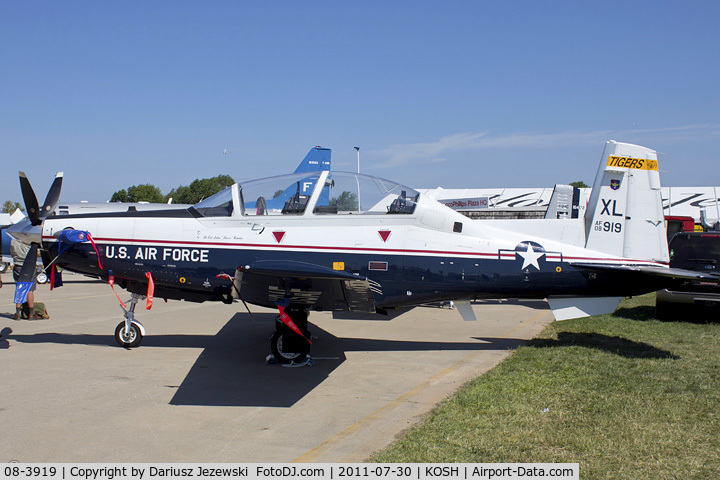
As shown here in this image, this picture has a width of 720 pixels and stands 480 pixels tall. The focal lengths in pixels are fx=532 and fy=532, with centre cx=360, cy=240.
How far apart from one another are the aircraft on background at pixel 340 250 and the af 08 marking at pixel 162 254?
0.01 metres

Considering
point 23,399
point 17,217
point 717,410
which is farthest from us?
point 17,217

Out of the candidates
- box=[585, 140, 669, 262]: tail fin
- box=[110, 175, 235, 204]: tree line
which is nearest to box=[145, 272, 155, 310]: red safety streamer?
box=[585, 140, 669, 262]: tail fin

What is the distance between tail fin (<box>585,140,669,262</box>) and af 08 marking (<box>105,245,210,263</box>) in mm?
5687

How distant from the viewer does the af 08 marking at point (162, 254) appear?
740cm

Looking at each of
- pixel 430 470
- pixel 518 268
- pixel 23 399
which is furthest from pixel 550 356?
pixel 23 399

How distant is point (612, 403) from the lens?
5.54 m

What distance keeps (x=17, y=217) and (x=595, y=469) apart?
68.4 ft

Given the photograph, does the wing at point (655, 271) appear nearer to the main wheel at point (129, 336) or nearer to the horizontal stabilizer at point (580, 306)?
the horizontal stabilizer at point (580, 306)

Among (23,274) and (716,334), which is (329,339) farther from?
(716,334)

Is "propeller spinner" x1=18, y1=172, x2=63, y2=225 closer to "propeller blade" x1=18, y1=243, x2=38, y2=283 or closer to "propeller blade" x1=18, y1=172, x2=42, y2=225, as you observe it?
"propeller blade" x1=18, y1=172, x2=42, y2=225

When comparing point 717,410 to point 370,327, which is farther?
point 370,327

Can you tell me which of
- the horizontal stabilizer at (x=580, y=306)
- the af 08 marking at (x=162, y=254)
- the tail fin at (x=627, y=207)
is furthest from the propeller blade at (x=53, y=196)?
Answer: the tail fin at (x=627, y=207)

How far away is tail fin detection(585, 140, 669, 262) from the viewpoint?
8031mm

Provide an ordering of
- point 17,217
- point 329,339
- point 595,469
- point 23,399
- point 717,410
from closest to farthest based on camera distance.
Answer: point 595,469 < point 717,410 < point 23,399 < point 329,339 < point 17,217
